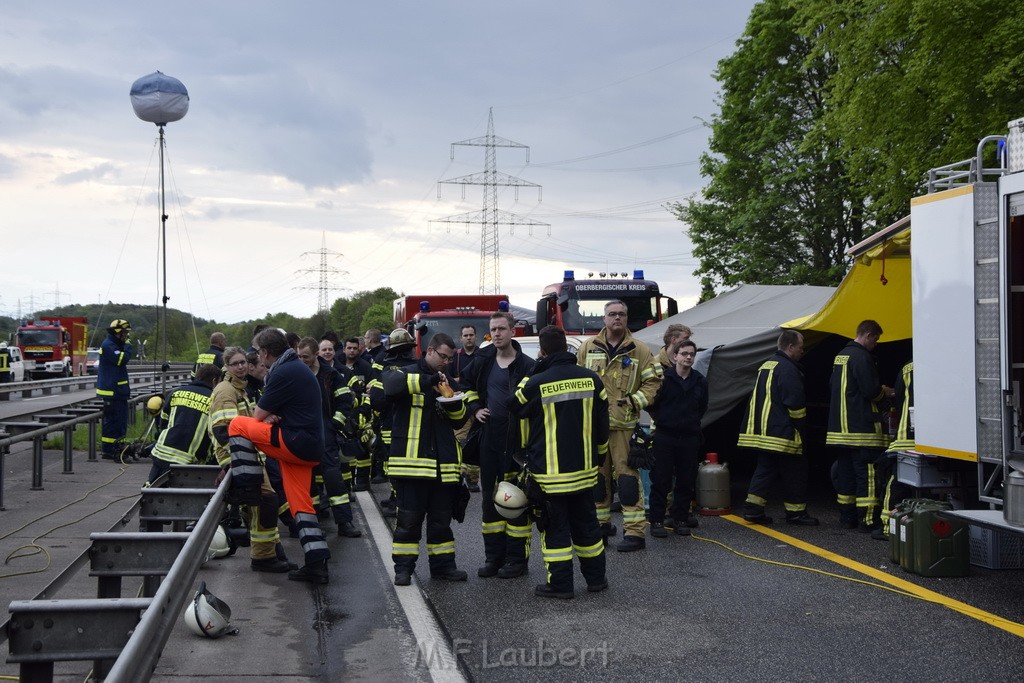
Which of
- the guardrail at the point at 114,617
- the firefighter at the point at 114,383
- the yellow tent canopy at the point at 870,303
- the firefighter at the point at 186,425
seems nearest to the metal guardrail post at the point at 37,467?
the firefighter at the point at 114,383

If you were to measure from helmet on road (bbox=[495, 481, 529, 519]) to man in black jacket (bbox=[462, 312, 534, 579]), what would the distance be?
194mm

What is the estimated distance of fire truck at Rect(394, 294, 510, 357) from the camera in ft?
61.2

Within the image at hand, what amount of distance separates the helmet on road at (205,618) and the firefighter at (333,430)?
321 centimetres

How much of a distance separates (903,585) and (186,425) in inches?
231

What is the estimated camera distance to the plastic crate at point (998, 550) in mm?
6707

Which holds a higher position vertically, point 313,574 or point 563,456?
point 563,456

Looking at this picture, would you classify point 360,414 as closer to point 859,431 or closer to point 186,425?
point 186,425

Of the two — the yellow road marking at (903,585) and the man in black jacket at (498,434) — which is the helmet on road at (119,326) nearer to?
the man in black jacket at (498,434)

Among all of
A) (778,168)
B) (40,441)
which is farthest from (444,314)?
(778,168)

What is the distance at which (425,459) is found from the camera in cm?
763

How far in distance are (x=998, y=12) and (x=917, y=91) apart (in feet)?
7.85

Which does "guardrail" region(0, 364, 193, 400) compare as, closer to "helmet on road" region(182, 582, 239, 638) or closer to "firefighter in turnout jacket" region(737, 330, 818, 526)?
"firefighter in turnout jacket" region(737, 330, 818, 526)

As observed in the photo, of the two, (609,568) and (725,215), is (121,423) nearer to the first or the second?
(609,568)

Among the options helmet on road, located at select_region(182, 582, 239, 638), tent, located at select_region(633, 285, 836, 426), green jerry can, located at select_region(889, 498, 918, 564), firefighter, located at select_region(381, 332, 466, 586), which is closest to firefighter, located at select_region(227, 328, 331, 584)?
firefighter, located at select_region(381, 332, 466, 586)
